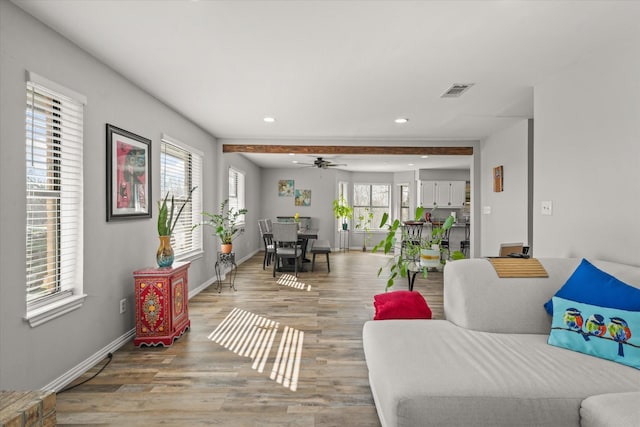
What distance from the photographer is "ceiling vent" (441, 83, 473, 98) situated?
3.30 meters

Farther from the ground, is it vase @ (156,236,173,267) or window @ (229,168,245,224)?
window @ (229,168,245,224)

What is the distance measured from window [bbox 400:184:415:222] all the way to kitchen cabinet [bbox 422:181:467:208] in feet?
2.60

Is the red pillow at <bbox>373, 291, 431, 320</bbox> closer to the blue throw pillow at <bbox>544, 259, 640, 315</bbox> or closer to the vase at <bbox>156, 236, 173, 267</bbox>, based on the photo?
the blue throw pillow at <bbox>544, 259, 640, 315</bbox>

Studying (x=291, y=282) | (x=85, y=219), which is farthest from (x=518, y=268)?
(x=291, y=282)

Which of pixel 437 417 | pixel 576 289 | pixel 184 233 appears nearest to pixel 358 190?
pixel 184 233

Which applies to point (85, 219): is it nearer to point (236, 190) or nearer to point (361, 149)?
point (361, 149)

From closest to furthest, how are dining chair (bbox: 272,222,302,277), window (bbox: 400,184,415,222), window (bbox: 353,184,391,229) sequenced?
dining chair (bbox: 272,222,302,277), window (bbox: 400,184,415,222), window (bbox: 353,184,391,229)

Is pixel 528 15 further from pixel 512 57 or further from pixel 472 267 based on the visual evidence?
pixel 472 267

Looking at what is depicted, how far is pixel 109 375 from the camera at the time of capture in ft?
8.23

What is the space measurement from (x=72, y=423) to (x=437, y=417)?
6.61 feet

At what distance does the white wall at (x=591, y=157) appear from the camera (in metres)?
2.26

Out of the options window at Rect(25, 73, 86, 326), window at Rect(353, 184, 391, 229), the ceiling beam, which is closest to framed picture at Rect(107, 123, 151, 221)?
window at Rect(25, 73, 86, 326)

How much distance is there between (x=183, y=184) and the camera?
14.9 feet

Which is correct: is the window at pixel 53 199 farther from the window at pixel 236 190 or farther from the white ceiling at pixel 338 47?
the window at pixel 236 190
